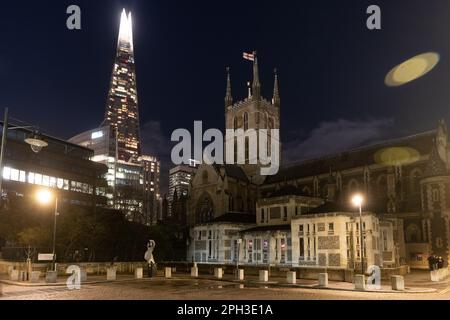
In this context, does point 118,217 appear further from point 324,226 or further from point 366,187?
point 366,187

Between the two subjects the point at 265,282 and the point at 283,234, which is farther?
the point at 283,234

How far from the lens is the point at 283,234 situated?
52406 mm

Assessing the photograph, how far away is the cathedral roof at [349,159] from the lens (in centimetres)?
6656

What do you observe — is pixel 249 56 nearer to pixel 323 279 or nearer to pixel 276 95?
pixel 276 95

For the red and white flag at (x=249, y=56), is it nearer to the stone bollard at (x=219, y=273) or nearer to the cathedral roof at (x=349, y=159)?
the cathedral roof at (x=349, y=159)

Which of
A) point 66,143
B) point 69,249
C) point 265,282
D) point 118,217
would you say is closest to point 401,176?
point 265,282

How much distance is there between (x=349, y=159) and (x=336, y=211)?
3179cm

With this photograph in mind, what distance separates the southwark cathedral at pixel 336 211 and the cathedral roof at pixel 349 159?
0.67ft

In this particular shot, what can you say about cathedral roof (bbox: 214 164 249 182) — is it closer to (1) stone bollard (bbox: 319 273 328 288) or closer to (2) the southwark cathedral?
(2) the southwark cathedral

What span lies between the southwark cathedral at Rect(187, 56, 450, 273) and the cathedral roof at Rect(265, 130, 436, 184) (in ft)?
0.67

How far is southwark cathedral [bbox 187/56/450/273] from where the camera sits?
4612 centimetres

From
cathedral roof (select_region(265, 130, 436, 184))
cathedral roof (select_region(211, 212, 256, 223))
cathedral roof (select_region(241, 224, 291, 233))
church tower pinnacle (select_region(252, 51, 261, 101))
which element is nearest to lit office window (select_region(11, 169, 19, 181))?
cathedral roof (select_region(211, 212, 256, 223))

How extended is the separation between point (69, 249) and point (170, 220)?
37205mm

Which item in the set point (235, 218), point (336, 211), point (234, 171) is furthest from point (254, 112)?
point (336, 211)
